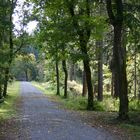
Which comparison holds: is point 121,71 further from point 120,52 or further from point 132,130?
point 132,130

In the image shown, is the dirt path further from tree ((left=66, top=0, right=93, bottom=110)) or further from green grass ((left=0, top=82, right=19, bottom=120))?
tree ((left=66, top=0, right=93, bottom=110))

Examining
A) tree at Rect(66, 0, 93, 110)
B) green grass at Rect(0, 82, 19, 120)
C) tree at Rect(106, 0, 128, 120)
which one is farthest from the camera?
tree at Rect(66, 0, 93, 110)

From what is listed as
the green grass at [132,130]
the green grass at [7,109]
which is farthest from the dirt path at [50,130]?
the green grass at [7,109]

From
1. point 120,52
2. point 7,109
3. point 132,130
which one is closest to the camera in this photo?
point 132,130

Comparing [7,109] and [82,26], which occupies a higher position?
[82,26]

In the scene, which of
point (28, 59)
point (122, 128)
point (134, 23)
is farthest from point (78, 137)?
point (28, 59)

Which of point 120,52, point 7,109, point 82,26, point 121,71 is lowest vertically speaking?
point 7,109

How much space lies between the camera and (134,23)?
2075cm

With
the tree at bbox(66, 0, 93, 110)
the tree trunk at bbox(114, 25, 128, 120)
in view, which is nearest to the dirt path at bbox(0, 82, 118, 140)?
the tree trunk at bbox(114, 25, 128, 120)

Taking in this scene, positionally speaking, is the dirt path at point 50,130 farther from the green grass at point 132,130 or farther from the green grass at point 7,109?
the green grass at point 7,109

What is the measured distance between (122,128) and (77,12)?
43.6 feet

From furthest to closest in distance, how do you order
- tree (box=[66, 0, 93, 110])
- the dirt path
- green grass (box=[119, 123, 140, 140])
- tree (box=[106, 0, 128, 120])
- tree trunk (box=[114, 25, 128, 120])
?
tree (box=[66, 0, 93, 110]), tree trunk (box=[114, 25, 128, 120]), tree (box=[106, 0, 128, 120]), green grass (box=[119, 123, 140, 140]), the dirt path

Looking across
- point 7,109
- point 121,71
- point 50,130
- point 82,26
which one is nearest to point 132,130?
point 50,130

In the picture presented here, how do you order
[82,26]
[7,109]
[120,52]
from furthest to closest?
[7,109], [82,26], [120,52]
